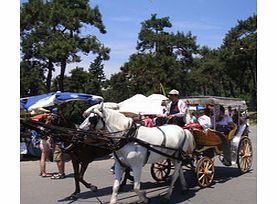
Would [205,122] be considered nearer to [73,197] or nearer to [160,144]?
[160,144]

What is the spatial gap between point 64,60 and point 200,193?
14.1 m

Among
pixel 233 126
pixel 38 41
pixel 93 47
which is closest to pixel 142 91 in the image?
pixel 93 47

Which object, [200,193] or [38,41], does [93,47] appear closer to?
[38,41]

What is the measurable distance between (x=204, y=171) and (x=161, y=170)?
3.58 ft

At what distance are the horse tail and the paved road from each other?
28.3 inches

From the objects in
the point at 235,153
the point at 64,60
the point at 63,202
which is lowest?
the point at 63,202

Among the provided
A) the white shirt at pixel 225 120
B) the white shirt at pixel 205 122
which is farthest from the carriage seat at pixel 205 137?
the white shirt at pixel 225 120

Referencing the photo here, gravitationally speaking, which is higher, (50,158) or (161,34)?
(161,34)

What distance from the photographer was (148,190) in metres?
7.09

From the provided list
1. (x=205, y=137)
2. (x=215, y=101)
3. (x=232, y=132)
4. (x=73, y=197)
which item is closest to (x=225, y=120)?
(x=232, y=132)

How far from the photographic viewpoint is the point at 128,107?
14.6 metres

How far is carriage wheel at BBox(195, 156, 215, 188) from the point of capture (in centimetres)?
688
